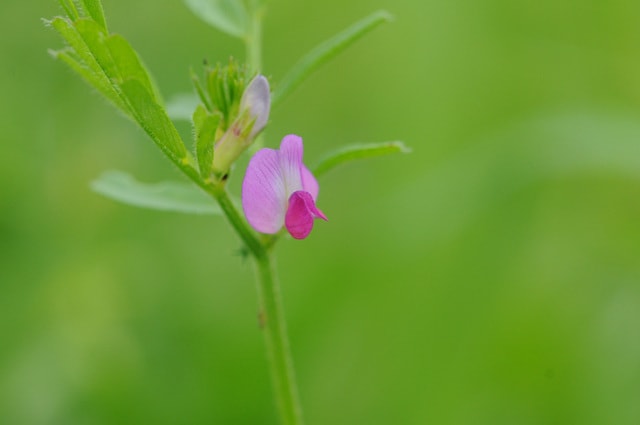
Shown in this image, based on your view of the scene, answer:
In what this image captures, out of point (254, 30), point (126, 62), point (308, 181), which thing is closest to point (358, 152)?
point (308, 181)

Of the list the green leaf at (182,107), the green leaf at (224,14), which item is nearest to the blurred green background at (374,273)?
the green leaf at (224,14)

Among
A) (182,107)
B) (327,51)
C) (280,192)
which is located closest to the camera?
(280,192)

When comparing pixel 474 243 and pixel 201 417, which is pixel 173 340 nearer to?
pixel 201 417

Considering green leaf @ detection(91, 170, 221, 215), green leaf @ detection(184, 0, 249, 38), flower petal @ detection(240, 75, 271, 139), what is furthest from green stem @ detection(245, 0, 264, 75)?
flower petal @ detection(240, 75, 271, 139)

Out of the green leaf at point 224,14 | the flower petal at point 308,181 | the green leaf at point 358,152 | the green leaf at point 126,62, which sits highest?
the green leaf at point 224,14

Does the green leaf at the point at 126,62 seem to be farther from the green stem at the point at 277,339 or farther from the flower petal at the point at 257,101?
the green stem at the point at 277,339

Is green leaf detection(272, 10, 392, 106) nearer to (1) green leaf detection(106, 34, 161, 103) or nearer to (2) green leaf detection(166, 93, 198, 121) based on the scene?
(2) green leaf detection(166, 93, 198, 121)

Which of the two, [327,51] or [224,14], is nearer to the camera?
[327,51]

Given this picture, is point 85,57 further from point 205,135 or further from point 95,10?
point 205,135
